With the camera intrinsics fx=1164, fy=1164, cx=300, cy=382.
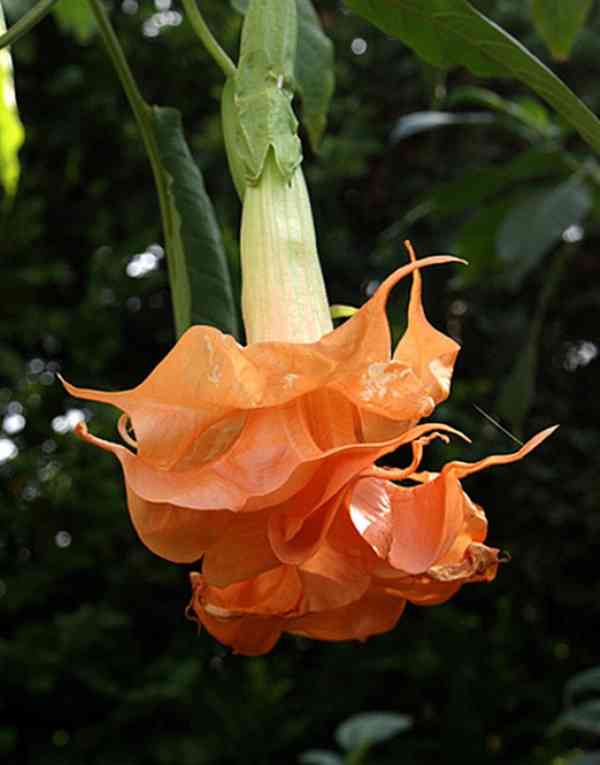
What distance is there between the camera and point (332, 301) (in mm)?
2441

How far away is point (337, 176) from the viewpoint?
8.03 ft

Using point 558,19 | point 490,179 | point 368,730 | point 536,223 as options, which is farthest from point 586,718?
point 558,19

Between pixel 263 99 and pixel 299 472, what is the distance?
0.60 ft

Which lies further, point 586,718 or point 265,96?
point 586,718

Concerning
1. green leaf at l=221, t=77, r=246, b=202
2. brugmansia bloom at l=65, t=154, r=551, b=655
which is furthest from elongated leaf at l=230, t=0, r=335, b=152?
brugmansia bloom at l=65, t=154, r=551, b=655

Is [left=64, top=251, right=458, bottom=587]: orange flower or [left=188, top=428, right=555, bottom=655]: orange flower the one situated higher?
[left=64, top=251, right=458, bottom=587]: orange flower

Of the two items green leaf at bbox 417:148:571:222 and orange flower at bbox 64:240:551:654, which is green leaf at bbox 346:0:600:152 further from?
green leaf at bbox 417:148:571:222

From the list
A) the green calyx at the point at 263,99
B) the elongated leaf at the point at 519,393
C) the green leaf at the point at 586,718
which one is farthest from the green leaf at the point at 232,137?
the green leaf at the point at 586,718

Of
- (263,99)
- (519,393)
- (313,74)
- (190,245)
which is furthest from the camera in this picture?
(519,393)

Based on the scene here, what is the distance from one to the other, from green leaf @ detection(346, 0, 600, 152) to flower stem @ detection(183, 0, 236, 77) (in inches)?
2.8

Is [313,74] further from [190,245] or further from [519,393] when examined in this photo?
[519,393]

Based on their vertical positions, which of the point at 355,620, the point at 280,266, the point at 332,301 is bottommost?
the point at 332,301

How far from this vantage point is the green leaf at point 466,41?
0.53 metres

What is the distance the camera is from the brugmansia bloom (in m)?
0.37
